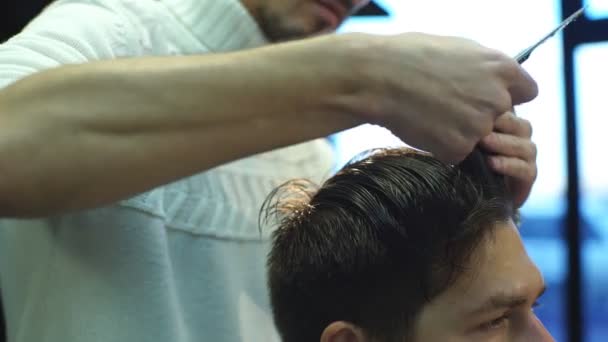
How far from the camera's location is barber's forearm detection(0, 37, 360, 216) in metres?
0.66

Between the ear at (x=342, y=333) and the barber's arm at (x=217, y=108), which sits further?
the ear at (x=342, y=333)

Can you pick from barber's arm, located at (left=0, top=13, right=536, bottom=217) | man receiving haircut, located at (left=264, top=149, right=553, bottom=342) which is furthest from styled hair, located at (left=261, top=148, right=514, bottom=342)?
barber's arm, located at (left=0, top=13, right=536, bottom=217)

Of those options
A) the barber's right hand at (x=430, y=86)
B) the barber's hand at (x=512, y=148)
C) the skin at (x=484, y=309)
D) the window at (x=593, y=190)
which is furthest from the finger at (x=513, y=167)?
the window at (x=593, y=190)

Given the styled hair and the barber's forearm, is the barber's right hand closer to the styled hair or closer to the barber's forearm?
the barber's forearm

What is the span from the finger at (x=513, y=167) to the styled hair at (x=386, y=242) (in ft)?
0.08

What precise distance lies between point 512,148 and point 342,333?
36cm

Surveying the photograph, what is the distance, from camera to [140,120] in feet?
2.23

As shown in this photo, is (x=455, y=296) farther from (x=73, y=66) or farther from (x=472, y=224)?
(x=73, y=66)

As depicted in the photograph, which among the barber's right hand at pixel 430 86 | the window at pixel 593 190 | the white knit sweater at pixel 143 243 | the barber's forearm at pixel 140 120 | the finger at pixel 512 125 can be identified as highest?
the barber's right hand at pixel 430 86

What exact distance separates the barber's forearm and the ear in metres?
0.40

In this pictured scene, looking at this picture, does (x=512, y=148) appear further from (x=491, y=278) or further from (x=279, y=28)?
(x=279, y=28)

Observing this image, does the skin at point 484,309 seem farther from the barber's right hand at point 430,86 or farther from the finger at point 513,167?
the barber's right hand at point 430,86

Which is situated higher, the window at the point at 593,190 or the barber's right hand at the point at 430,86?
the barber's right hand at the point at 430,86

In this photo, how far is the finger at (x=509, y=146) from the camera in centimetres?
99
